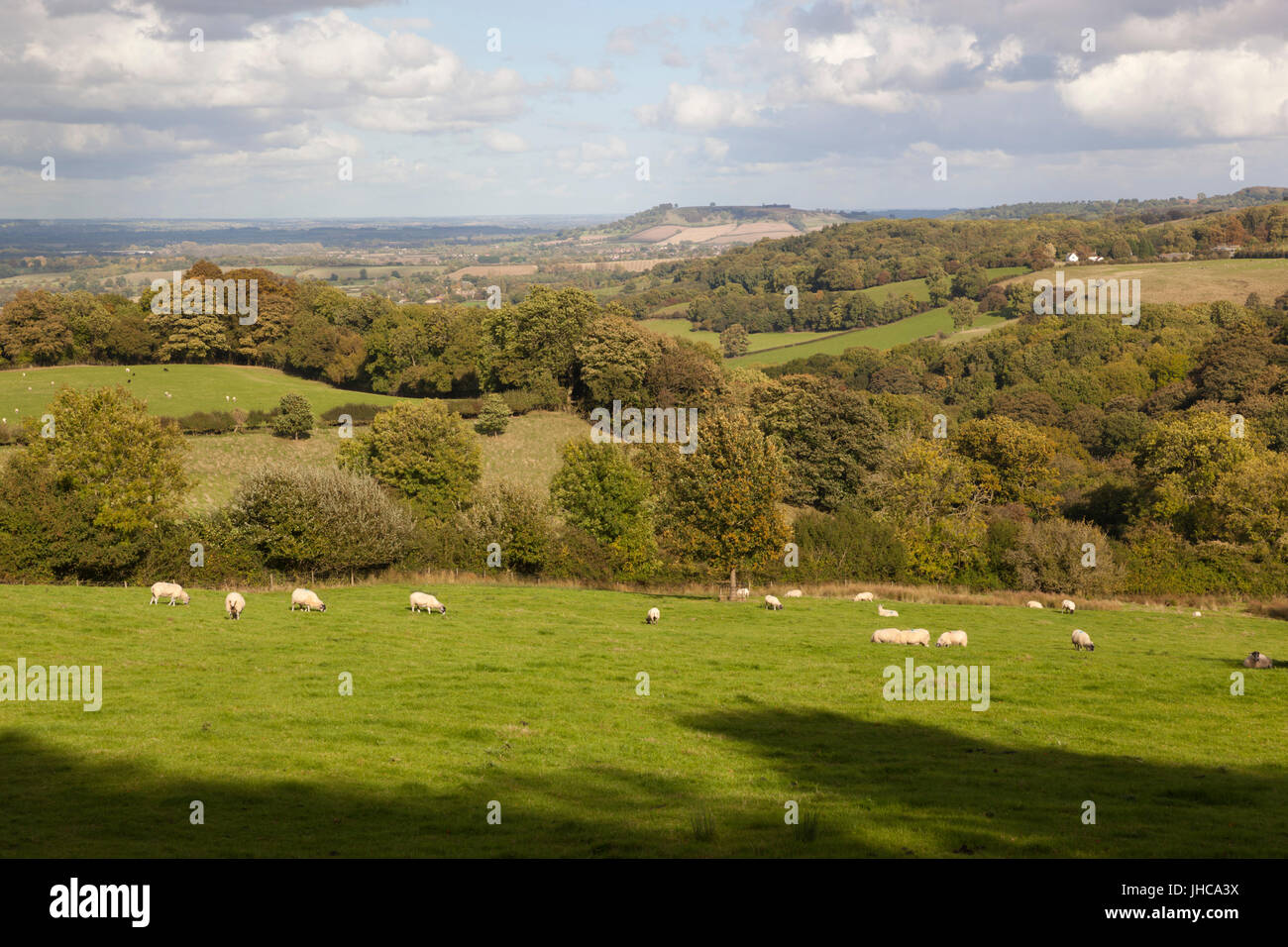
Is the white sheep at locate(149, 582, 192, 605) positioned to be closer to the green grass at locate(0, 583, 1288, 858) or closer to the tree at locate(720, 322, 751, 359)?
the green grass at locate(0, 583, 1288, 858)

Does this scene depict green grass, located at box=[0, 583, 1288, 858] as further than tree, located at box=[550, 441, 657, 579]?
No

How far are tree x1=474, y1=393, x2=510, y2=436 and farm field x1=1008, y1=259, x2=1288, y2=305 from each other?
428ft

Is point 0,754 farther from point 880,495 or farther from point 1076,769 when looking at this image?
point 880,495

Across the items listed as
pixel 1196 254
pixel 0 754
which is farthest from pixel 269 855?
pixel 1196 254

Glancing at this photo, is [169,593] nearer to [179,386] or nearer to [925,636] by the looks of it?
[925,636]

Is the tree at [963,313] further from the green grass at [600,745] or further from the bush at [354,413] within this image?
the green grass at [600,745]

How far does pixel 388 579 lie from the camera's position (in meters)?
48.4

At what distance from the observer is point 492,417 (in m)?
97.7

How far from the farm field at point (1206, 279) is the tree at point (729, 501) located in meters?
148

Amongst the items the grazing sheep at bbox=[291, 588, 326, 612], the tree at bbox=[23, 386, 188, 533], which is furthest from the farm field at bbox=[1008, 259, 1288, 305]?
the grazing sheep at bbox=[291, 588, 326, 612]

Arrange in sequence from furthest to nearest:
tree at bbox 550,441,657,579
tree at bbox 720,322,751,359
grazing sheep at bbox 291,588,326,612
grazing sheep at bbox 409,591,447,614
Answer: tree at bbox 720,322,751,359 → tree at bbox 550,441,657,579 → grazing sheep at bbox 409,591,447,614 → grazing sheep at bbox 291,588,326,612

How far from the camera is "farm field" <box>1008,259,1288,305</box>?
162 metres
